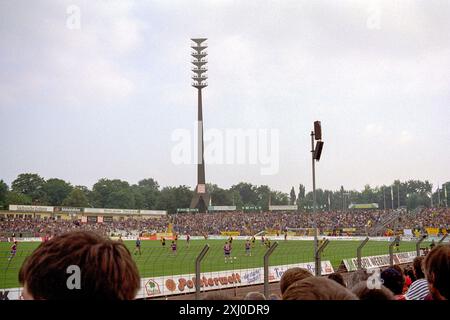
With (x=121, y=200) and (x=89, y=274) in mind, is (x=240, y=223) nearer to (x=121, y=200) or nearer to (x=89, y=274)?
(x=121, y=200)

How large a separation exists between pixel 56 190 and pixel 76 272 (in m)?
112

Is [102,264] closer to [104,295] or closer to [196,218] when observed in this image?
[104,295]

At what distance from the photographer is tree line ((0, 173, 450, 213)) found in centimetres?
10244

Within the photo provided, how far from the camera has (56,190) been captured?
4240 inches

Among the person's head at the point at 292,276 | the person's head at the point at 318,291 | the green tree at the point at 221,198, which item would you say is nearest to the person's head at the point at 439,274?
the person's head at the point at 292,276

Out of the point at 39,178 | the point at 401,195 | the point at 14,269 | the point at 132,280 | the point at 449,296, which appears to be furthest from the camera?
the point at 401,195

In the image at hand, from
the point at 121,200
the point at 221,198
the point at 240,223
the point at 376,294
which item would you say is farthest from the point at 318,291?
the point at 221,198

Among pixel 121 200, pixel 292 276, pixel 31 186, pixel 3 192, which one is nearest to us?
pixel 292 276

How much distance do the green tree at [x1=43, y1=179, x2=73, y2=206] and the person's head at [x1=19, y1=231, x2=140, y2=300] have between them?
360ft

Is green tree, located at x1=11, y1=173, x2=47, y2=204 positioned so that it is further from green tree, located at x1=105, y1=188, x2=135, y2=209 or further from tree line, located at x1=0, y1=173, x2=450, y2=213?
green tree, located at x1=105, y1=188, x2=135, y2=209

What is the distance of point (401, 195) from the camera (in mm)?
149875

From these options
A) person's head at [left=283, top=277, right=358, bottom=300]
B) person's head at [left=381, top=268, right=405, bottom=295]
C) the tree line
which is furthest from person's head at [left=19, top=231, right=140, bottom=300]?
the tree line
